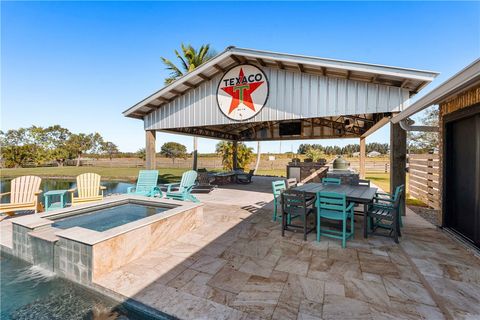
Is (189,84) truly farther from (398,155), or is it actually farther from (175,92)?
(398,155)

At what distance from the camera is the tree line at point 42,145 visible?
913 inches

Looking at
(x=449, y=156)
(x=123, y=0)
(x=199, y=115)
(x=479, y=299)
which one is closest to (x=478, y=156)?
(x=449, y=156)

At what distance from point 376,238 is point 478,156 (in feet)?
6.76

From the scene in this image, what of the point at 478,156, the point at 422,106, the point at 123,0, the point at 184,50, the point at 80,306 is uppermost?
the point at 184,50

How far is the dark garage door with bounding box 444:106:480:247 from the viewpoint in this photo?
11.0 ft

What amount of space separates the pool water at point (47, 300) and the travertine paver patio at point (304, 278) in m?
0.18

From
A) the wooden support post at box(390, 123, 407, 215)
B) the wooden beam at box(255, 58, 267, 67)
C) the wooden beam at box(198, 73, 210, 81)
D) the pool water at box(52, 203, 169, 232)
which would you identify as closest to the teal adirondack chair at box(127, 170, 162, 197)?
the pool water at box(52, 203, 169, 232)

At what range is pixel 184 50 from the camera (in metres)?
14.6

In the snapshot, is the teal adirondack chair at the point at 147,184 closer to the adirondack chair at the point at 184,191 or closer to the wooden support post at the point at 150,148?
the adirondack chair at the point at 184,191

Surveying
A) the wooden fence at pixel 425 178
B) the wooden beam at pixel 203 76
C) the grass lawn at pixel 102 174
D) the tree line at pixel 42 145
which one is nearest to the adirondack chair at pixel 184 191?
the wooden beam at pixel 203 76

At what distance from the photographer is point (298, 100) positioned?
20.2 ft

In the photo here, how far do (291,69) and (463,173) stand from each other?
15.2 ft

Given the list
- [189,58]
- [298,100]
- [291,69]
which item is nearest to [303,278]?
[298,100]

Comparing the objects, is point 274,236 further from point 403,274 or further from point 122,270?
point 122,270
